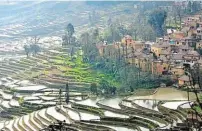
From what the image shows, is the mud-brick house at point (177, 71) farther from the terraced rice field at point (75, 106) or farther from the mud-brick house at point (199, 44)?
the mud-brick house at point (199, 44)

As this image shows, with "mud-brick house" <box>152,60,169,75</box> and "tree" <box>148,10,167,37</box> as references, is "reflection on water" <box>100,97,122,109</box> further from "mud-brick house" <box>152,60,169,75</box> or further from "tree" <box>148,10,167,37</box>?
"tree" <box>148,10,167,37</box>

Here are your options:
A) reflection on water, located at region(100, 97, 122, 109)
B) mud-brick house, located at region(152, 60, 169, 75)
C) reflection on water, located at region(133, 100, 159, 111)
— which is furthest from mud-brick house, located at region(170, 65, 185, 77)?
reflection on water, located at region(133, 100, 159, 111)

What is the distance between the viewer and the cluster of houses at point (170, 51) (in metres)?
27.0

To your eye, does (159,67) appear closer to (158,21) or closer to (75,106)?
(75,106)

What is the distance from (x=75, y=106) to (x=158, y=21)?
1676cm

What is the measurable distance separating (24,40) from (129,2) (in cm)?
1531

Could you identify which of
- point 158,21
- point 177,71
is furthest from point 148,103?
point 158,21

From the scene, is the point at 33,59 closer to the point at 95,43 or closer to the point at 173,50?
the point at 95,43

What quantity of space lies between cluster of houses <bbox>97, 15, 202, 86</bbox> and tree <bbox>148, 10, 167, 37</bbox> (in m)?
1.57

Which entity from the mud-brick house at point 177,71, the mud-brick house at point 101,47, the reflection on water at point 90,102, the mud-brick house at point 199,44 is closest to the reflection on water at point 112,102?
the reflection on water at point 90,102

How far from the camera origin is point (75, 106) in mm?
22281

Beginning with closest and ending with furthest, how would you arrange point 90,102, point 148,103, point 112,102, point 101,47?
point 148,103, point 112,102, point 90,102, point 101,47

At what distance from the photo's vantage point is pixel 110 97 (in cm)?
2467

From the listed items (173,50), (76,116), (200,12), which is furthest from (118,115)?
(200,12)
